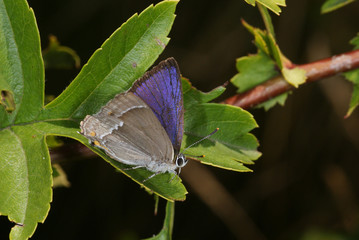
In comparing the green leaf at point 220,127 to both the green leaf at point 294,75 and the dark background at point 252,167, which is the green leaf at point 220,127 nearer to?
the green leaf at point 294,75

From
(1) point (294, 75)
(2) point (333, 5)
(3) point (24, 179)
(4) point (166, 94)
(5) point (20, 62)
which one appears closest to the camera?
(3) point (24, 179)

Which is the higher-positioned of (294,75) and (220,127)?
(294,75)

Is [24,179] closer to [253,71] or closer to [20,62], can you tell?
[20,62]

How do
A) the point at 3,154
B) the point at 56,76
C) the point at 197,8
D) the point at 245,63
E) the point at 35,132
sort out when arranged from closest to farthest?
the point at 3,154 → the point at 35,132 → the point at 245,63 → the point at 56,76 → the point at 197,8

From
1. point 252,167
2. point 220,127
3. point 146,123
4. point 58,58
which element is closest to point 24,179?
point 146,123

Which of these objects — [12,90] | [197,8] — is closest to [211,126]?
[12,90]

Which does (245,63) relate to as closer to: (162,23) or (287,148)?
(162,23)

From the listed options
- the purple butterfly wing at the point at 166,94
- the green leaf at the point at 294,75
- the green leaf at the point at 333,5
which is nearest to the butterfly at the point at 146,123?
the purple butterfly wing at the point at 166,94

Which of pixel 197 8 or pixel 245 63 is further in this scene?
pixel 197 8
